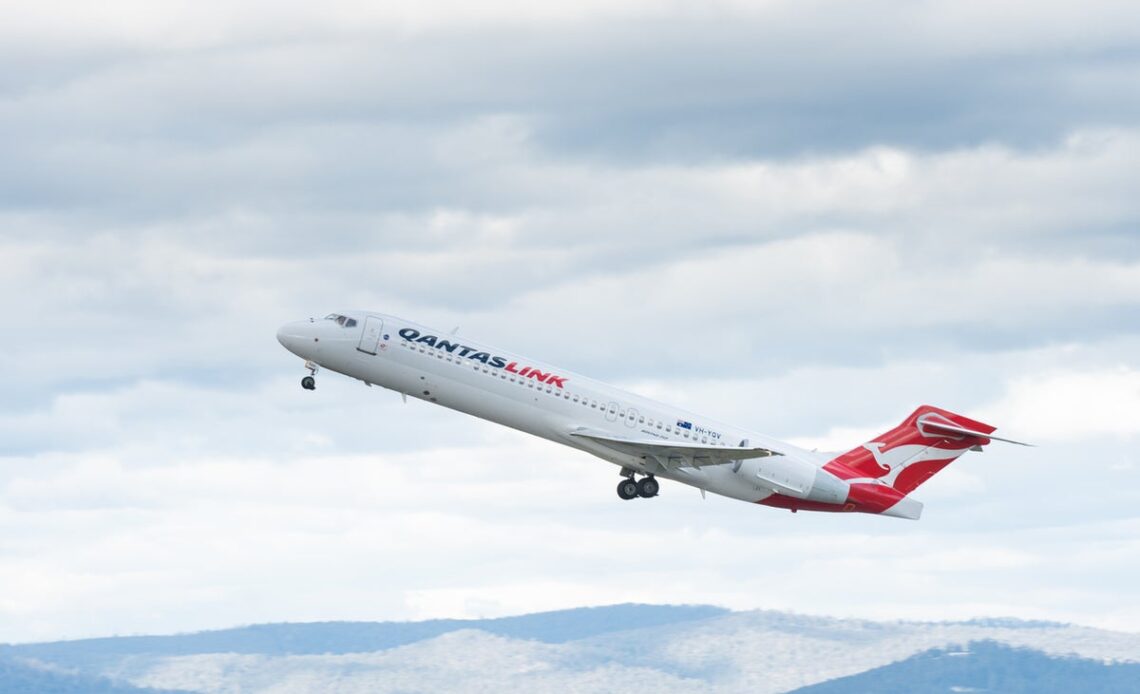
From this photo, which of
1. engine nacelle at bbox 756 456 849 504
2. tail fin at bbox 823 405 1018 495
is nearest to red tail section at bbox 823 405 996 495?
tail fin at bbox 823 405 1018 495

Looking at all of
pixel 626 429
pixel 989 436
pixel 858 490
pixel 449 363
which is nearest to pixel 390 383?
pixel 449 363

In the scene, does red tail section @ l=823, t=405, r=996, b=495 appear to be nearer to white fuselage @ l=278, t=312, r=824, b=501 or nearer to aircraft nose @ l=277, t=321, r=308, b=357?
white fuselage @ l=278, t=312, r=824, b=501

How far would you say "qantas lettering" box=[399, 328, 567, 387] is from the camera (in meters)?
89.4

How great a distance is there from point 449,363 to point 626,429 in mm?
9762

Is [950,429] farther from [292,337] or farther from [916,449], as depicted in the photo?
[292,337]

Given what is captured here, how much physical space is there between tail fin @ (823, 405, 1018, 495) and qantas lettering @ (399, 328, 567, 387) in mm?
18969

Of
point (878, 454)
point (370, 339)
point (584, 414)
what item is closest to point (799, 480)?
point (878, 454)

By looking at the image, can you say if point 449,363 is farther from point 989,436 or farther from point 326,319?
point 989,436

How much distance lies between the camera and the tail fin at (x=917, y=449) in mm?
98938

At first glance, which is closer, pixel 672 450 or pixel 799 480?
pixel 672 450

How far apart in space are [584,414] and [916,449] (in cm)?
2016

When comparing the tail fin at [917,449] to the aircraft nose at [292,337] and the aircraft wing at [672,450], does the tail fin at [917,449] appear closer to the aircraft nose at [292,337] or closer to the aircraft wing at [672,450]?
the aircraft wing at [672,450]

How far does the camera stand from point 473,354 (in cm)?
8962

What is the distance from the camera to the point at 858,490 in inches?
3829
